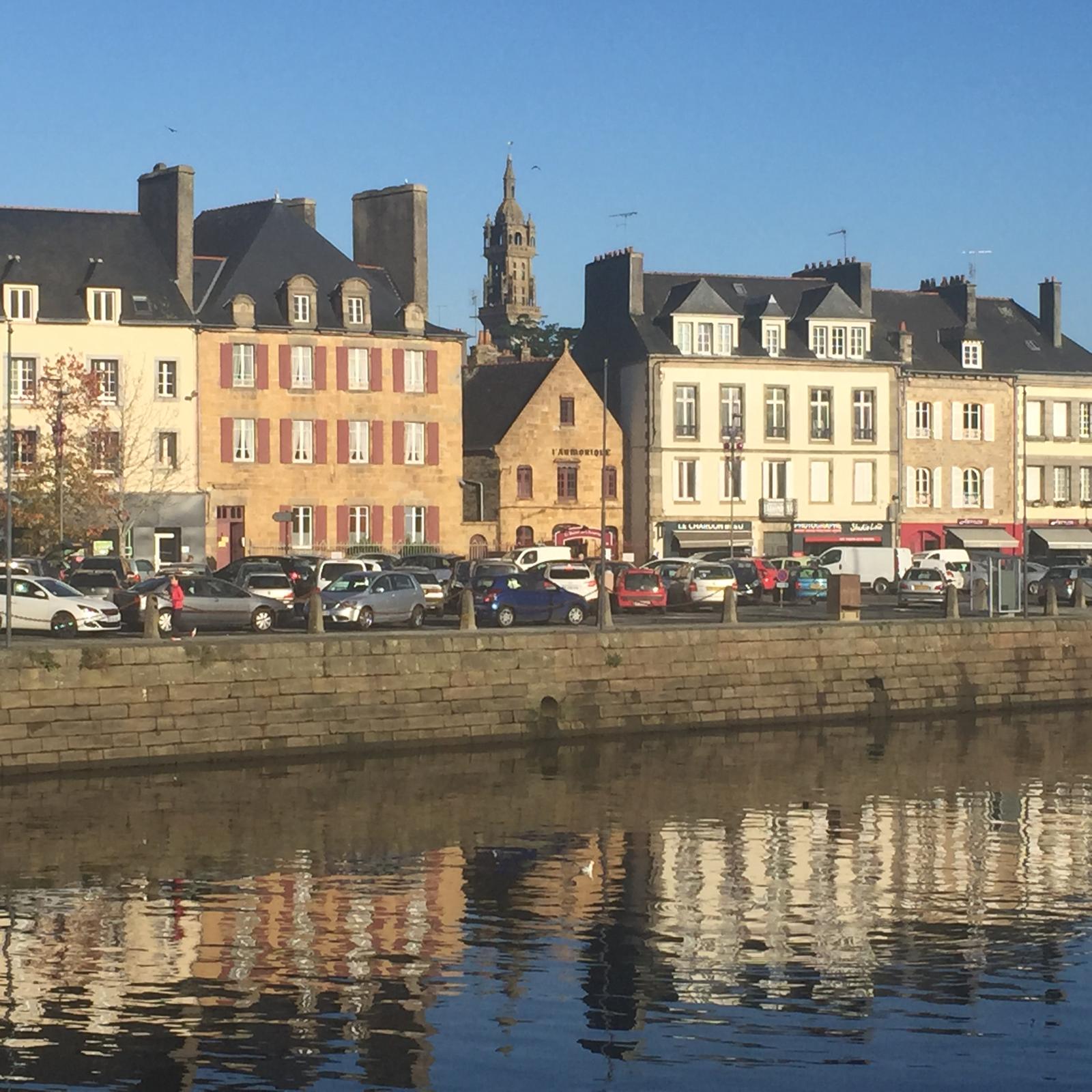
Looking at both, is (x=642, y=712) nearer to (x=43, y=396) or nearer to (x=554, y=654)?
(x=554, y=654)

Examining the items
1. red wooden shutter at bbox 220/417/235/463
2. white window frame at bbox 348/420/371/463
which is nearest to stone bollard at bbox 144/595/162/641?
red wooden shutter at bbox 220/417/235/463

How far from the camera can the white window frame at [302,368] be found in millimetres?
80812

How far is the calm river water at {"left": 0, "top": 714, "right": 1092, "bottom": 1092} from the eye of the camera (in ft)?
64.1

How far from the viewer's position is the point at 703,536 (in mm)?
88812

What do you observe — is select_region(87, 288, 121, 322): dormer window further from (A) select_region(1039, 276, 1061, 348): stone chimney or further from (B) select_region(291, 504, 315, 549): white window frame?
(A) select_region(1039, 276, 1061, 348): stone chimney

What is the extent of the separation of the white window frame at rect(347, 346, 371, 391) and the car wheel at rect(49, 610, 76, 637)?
36496mm

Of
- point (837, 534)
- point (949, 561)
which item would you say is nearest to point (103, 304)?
point (949, 561)

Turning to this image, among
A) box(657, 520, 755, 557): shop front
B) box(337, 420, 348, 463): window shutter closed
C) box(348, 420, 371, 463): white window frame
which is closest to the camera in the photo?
box(337, 420, 348, 463): window shutter closed

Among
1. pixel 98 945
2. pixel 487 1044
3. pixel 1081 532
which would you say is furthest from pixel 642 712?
pixel 1081 532

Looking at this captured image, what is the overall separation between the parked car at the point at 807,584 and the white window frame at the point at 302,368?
72.4 feet

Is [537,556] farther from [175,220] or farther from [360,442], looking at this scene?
[175,220]

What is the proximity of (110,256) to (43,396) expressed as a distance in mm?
6283

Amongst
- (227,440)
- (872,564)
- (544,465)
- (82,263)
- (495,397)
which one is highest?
(82,263)

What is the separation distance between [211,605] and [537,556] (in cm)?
2204
